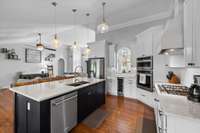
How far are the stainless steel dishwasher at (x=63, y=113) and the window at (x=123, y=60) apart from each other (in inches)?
135


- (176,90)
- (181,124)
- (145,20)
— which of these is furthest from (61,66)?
(181,124)

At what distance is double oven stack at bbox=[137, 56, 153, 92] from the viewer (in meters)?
3.55

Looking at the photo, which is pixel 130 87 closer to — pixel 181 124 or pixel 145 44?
pixel 145 44

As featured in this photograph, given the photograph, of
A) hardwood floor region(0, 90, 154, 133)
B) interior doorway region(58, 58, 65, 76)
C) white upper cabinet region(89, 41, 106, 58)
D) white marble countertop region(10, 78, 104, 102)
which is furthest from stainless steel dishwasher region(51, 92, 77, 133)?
interior doorway region(58, 58, 65, 76)

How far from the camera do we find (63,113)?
2.04m

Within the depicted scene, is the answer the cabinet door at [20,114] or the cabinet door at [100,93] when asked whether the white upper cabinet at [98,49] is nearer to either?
the cabinet door at [100,93]

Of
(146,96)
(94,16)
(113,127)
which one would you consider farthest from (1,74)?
(146,96)

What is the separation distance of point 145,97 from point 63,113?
2798 mm

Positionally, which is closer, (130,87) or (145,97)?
(145,97)

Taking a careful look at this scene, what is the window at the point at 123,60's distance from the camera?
5227mm

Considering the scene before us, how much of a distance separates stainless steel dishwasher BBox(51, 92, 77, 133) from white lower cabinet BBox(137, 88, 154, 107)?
2392mm

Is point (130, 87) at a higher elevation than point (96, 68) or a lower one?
lower

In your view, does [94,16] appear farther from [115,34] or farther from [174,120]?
[174,120]

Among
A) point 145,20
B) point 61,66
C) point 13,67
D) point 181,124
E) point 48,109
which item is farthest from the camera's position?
point 61,66
